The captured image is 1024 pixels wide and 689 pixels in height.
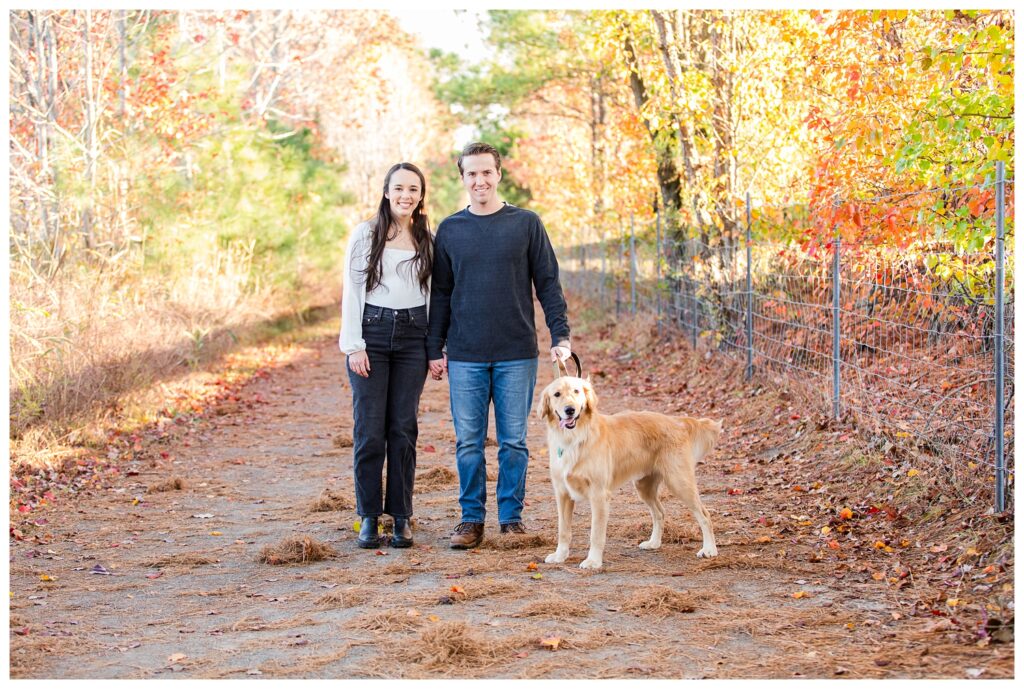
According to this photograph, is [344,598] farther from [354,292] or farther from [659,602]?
[354,292]

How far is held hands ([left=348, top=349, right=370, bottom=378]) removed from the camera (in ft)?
20.0

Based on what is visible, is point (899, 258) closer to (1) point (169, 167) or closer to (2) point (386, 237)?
(2) point (386, 237)

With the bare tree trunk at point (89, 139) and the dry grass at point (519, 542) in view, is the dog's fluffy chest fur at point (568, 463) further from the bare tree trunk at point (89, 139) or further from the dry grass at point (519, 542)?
the bare tree trunk at point (89, 139)

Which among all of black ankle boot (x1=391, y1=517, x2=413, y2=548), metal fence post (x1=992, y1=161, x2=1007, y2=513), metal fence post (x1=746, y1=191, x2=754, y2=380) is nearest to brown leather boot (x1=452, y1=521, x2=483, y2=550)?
black ankle boot (x1=391, y1=517, x2=413, y2=548)

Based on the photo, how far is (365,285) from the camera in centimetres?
616

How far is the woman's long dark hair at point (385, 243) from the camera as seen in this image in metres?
6.15

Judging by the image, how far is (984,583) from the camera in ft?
16.4

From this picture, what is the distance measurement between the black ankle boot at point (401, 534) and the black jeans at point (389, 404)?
0.05 metres

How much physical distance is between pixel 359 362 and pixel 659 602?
2206 millimetres

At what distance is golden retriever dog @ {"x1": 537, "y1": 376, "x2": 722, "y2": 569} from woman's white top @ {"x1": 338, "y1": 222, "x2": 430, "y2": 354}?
1046mm

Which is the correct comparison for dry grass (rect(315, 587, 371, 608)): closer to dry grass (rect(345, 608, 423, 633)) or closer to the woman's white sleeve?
dry grass (rect(345, 608, 423, 633))

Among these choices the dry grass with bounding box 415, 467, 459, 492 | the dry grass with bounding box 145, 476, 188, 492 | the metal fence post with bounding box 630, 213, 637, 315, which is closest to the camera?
the dry grass with bounding box 415, 467, 459, 492
